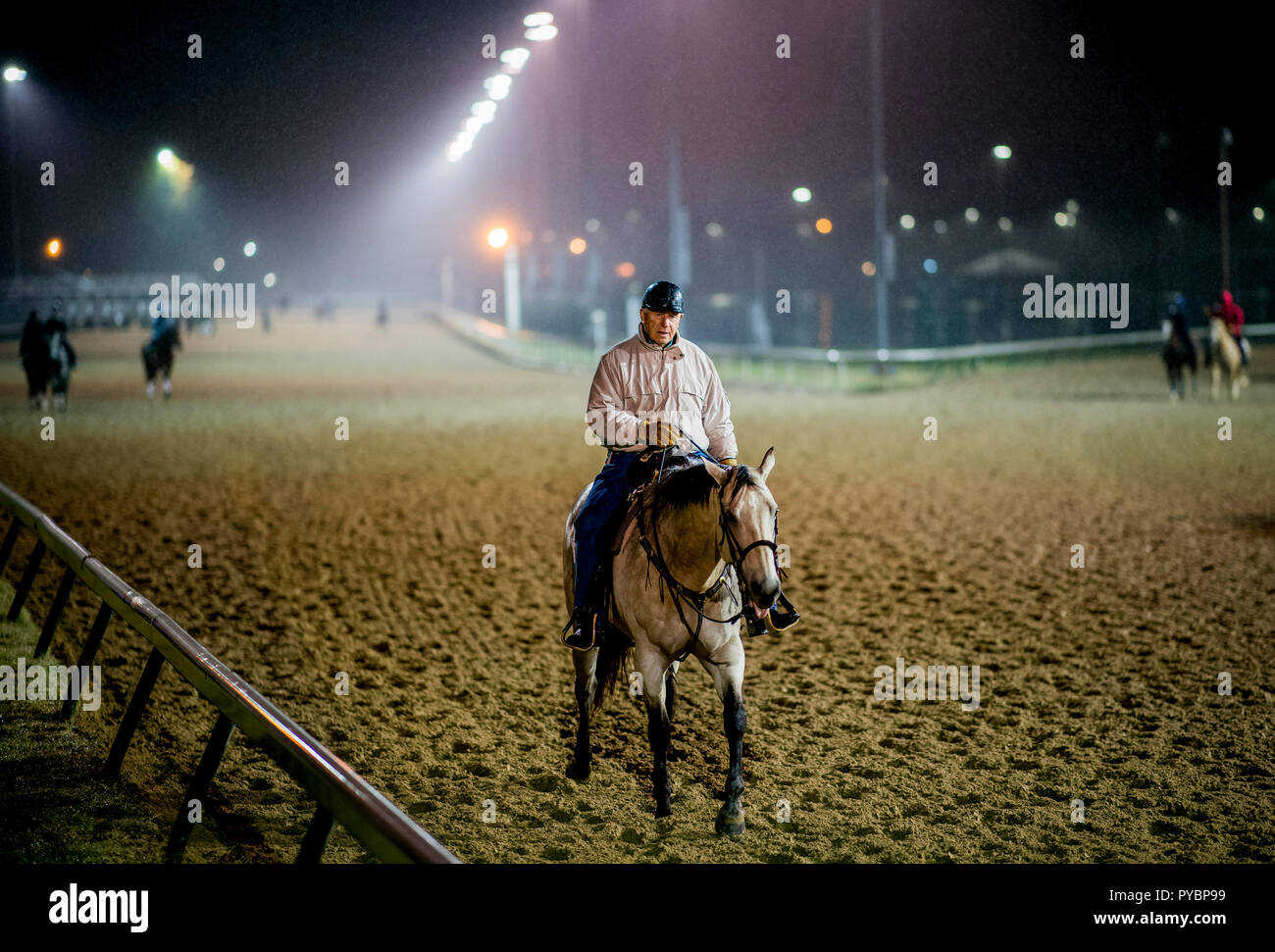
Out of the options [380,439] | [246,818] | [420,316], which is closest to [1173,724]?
[246,818]

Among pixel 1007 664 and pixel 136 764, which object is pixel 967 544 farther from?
pixel 136 764

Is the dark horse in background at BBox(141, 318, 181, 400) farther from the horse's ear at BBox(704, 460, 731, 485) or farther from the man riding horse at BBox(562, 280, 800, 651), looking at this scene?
the horse's ear at BBox(704, 460, 731, 485)

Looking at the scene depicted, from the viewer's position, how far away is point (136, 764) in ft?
19.1

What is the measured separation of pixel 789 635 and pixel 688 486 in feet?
13.6

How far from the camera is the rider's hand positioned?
523 centimetres

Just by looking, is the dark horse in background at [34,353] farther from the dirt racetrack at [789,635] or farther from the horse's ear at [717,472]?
the horse's ear at [717,472]

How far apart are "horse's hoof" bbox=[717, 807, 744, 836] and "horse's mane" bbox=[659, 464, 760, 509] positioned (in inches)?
55.1

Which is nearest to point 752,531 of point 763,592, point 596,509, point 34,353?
point 763,592

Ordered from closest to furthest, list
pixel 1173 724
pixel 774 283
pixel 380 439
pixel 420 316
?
pixel 1173 724 < pixel 380 439 < pixel 774 283 < pixel 420 316

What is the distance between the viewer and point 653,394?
537 centimetres

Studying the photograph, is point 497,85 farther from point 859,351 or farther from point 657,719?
point 657,719
